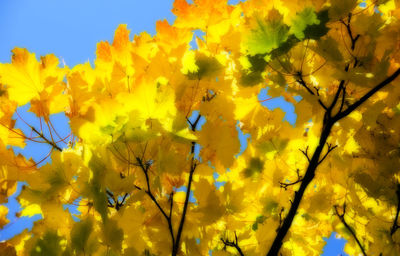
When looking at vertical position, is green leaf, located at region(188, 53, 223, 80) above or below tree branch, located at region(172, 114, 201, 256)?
above

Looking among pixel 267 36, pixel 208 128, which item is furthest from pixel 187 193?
pixel 267 36

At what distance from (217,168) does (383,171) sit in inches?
25.4

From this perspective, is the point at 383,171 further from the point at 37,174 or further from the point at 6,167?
the point at 6,167

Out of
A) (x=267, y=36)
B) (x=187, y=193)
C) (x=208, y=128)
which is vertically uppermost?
(x=267, y=36)

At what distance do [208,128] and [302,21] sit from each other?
16.6 inches

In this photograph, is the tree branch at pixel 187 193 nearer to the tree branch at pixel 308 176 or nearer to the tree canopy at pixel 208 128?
the tree canopy at pixel 208 128

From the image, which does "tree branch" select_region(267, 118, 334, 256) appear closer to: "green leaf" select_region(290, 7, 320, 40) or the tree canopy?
the tree canopy

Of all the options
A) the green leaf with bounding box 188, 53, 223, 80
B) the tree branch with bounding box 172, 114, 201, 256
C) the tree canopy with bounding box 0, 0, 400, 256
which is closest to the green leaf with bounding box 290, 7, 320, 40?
the tree canopy with bounding box 0, 0, 400, 256

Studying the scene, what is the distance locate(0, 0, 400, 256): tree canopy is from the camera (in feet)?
3.00

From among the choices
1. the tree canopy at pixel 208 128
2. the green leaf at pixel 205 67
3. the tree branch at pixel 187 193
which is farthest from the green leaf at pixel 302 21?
the tree branch at pixel 187 193

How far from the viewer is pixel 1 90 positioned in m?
1.15

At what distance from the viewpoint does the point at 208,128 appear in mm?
1041

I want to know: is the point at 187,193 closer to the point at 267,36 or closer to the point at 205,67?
the point at 205,67

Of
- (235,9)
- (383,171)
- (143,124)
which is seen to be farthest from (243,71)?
(383,171)
